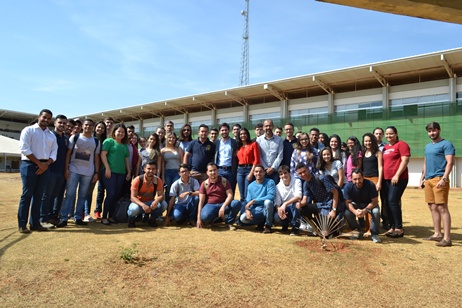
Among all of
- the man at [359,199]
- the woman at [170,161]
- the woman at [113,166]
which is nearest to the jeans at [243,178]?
the woman at [170,161]

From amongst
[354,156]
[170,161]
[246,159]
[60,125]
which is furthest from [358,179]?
[60,125]

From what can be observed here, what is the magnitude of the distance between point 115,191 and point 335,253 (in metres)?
4.00

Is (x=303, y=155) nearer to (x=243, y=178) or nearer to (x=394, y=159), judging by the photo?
(x=243, y=178)

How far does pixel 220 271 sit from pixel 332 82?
76.7 feet

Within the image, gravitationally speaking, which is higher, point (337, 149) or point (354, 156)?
point (337, 149)

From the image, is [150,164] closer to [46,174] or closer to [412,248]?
[46,174]

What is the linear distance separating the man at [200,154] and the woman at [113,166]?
4.00 ft

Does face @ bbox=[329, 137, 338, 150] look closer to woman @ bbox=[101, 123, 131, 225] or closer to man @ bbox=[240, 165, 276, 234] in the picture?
man @ bbox=[240, 165, 276, 234]

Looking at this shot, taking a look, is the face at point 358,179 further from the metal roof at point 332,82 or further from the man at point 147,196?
the metal roof at point 332,82

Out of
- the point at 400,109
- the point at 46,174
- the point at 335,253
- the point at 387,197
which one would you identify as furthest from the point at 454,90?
the point at 46,174

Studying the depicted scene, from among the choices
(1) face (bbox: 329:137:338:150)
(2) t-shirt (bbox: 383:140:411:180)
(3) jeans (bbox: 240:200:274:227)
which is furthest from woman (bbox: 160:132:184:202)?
(2) t-shirt (bbox: 383:140:411:180)

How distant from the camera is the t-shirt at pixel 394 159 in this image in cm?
577

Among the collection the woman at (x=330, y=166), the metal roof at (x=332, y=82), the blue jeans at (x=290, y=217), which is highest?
the metal roof at (x=332, y=82)

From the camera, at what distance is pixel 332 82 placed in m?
25.0
